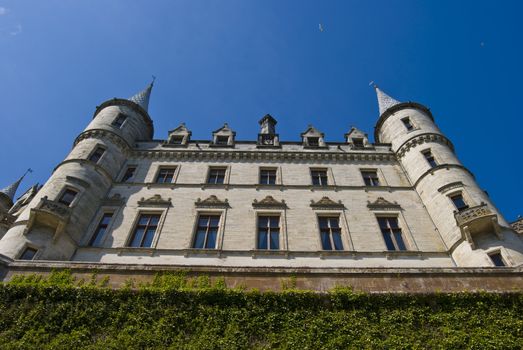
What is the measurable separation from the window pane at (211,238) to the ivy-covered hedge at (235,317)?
5.36m

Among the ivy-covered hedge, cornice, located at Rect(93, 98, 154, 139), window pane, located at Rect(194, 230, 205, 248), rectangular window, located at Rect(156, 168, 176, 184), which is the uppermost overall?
cornice, located at Rect(93, 98, 154, 139)

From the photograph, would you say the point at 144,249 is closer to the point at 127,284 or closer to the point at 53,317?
the point at 127,284

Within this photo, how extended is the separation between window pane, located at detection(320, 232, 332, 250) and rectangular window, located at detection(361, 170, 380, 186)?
20.1 feet

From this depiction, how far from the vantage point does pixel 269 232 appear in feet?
65.3

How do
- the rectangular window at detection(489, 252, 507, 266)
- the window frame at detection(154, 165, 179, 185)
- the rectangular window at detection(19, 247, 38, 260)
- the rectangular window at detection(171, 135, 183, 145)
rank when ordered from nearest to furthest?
the rectangular window at detection(489, 252, 507, 266), the rectangular window at detection(19, 247, 38, 260), the window frame at detection(154, 165, 179, 185), the rectangular window at detection(171, 135, 183, 145)

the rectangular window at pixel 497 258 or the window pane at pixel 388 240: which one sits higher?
the window pane at pixel 388 240

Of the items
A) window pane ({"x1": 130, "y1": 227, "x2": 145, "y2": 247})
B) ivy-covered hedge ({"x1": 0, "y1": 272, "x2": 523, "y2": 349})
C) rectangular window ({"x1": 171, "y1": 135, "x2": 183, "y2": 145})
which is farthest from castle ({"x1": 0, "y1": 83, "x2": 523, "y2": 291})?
ivy-covered hedge ({"x1": 0, "y1": 272, "x2": 523, "y2": 349})

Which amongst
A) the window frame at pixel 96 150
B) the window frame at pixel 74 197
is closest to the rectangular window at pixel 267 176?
the window frame at pixel 96 150

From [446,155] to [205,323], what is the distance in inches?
753

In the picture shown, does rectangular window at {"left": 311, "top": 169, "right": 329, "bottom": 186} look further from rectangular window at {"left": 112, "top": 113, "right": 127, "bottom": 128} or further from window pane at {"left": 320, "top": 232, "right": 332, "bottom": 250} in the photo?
rectangular window at {"left": 112, "top": 113, "right": 127, "bottom": 128}

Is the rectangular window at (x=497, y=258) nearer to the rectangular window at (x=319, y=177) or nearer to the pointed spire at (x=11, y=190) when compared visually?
the rectangular window at (x=319, y=177)

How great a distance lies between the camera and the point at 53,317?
1238 centimetres

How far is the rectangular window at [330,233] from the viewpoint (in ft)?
63.2

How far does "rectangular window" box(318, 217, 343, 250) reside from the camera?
19250mm
